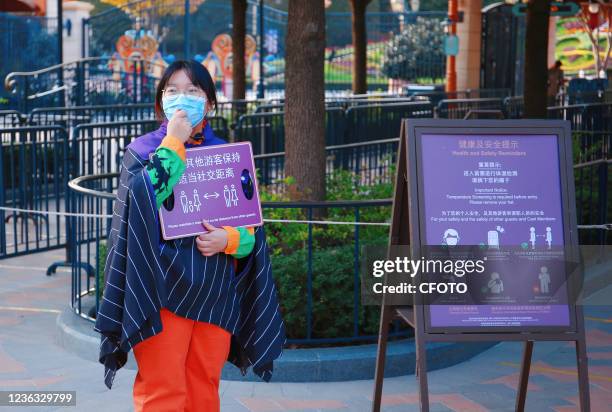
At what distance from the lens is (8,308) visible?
8.20 metres

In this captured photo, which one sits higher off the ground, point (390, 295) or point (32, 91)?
point (32, 91)

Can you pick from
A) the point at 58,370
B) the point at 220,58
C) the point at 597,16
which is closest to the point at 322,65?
the point at 58,370

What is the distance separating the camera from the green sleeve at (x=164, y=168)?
13.5ft

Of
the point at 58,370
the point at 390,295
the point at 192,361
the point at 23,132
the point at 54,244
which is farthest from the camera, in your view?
the point at 54,244

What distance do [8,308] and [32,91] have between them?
49.4 feet

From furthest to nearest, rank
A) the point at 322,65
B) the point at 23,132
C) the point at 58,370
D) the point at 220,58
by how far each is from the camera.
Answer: the point at 220,58 → the point at 23,132 → the point at 322,65 → the point at 58,370

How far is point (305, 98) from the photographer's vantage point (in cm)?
768

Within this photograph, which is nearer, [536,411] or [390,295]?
[390,295]

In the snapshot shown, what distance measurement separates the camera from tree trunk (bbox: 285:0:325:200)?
25.0ft

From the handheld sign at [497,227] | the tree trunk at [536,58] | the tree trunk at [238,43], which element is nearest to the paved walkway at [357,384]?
the handheld sign at [497,227]

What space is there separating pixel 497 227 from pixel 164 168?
65.5 inches

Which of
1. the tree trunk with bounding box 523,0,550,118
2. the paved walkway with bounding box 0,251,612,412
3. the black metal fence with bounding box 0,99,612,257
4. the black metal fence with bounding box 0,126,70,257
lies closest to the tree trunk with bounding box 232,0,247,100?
the black metal fence with bounding box 0,99,612,257

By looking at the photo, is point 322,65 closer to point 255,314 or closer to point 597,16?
point 255,314

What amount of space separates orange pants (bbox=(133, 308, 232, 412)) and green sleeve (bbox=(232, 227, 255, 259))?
1.02 feet
